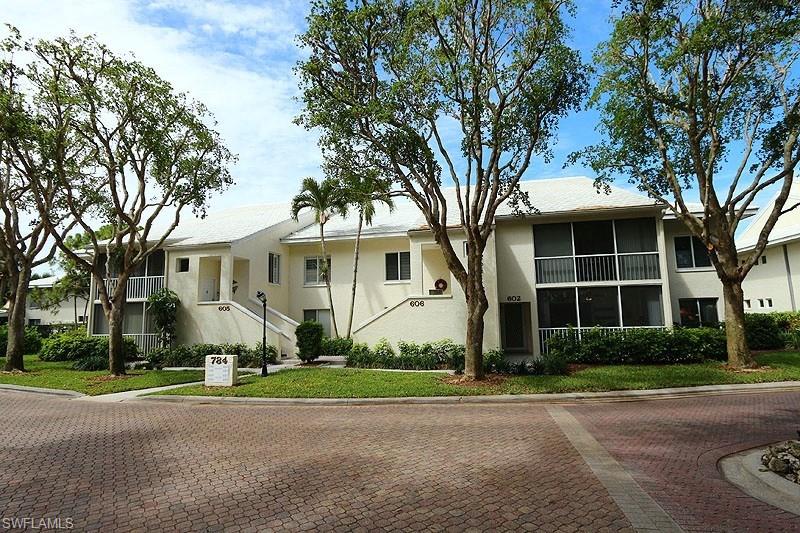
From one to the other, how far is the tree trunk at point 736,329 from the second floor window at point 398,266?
42.8 ft

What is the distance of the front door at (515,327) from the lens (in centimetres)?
2098

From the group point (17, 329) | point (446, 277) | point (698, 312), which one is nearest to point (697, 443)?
point (446, 277)

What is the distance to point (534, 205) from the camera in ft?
67.4

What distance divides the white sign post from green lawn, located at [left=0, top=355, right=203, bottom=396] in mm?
1858

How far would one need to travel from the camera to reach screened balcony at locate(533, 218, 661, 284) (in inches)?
731

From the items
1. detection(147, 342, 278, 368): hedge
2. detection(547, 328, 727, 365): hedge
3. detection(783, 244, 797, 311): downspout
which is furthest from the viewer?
detection(783, 244, 797, 311): downspout

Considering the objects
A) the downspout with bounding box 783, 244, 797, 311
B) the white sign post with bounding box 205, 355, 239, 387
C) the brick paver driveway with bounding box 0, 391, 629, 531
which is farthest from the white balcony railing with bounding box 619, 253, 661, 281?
the white sign post with bounding box 205, 355, 239, 387

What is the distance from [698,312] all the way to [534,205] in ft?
27.8

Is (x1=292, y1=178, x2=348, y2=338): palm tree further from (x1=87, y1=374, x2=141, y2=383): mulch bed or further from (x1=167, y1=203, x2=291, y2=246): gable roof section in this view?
(x1=87, y1=374, x2=141, y2=383): mulch bed

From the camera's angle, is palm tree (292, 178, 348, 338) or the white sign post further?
palm tree (292, 178, 348, 338)

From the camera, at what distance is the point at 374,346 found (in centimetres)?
1847

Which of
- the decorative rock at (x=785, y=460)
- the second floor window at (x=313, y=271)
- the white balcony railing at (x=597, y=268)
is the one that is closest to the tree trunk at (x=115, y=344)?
the second floor window at (x=313, y=271)

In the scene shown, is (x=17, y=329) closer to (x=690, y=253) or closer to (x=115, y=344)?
(x=115, y=344)

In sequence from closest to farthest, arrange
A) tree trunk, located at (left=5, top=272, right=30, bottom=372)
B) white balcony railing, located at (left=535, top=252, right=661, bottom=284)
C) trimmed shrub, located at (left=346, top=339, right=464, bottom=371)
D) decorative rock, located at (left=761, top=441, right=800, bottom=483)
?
decorative rock, located at (left=761, top=441, right=800, bottom=483) → trimmed shrub, located at (left=346, top=339, right=464, bottom=371) → tree trunk, located at (left=5, top=272, right=30, bottom=372) → white balcony railing, located at (left=535, top=252, right=661, bottom=284)
